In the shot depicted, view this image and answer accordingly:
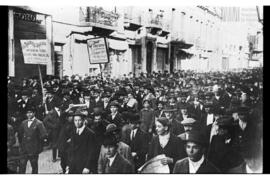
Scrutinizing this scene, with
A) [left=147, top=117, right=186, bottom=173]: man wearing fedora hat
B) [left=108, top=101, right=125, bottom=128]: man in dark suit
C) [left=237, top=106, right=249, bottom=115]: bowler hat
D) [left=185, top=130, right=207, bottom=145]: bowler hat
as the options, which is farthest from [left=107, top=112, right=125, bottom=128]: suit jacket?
[left=237, top=106, right=249, bottom=115]: bowler hat

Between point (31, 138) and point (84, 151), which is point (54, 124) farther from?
point (84, 151)

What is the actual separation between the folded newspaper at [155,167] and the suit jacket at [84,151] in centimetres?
71

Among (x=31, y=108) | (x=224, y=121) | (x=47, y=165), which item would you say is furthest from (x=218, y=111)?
(x=31, y=108)

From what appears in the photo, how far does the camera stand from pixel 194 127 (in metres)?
5.48

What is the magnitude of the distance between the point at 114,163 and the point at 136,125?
626 millimetres

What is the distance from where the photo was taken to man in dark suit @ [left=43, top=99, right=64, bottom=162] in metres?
5.53

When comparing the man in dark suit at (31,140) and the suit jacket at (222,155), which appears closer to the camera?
the suit jacket at (222,155)

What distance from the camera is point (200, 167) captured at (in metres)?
5.41

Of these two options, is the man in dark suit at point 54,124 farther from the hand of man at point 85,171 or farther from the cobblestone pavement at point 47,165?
the hand of man at point 85,171

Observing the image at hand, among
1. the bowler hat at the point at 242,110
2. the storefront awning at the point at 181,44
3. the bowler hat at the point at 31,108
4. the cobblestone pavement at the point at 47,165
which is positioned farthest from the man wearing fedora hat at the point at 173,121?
the bowler hat at the point at 31,108

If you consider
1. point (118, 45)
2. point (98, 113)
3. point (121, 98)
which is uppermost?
point (118, 45)

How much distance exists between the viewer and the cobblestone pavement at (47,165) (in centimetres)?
554
